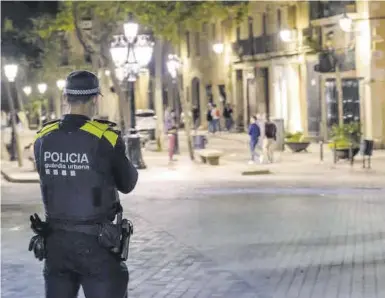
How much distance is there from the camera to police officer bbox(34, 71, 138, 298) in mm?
5109

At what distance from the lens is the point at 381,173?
24.2 m

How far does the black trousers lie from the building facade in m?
27.7

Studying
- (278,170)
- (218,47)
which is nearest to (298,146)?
(278,170)

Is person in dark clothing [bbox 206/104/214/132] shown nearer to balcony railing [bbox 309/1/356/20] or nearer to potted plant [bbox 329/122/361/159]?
balcony railing [bbox 309/1/356/20]

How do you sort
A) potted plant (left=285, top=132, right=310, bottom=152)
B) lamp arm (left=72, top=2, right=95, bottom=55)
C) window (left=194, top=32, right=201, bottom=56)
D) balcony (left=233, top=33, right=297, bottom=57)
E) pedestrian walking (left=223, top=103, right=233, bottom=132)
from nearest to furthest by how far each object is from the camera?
lamp arm (left=72, top=2, right=95, bottom=55), potted plant (left=285, top=132, right=310, bottom=152), balcony (left=233, top=33, right=297, bottom=57), pedestrian walking (left=223, top=103, right=233, bottom=132), window (left=194, top=32, right=201, bottom=56)

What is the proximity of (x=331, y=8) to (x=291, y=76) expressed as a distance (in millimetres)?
6724

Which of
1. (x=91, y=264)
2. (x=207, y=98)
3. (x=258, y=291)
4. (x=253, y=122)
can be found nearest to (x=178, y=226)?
(x=258, y=291)

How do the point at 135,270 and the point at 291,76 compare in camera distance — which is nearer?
the point at 135,270

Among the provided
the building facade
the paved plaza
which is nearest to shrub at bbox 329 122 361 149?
the building facade

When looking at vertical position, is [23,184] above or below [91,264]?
below

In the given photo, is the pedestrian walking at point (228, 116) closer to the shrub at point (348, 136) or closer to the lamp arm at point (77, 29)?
the lamp arm at point (77, 29)

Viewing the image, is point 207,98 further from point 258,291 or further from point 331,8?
point 258,291

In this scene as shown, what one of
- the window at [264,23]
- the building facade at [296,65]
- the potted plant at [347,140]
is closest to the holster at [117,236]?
the potted plant at [347,140]

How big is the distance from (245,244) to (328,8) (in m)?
26.8
